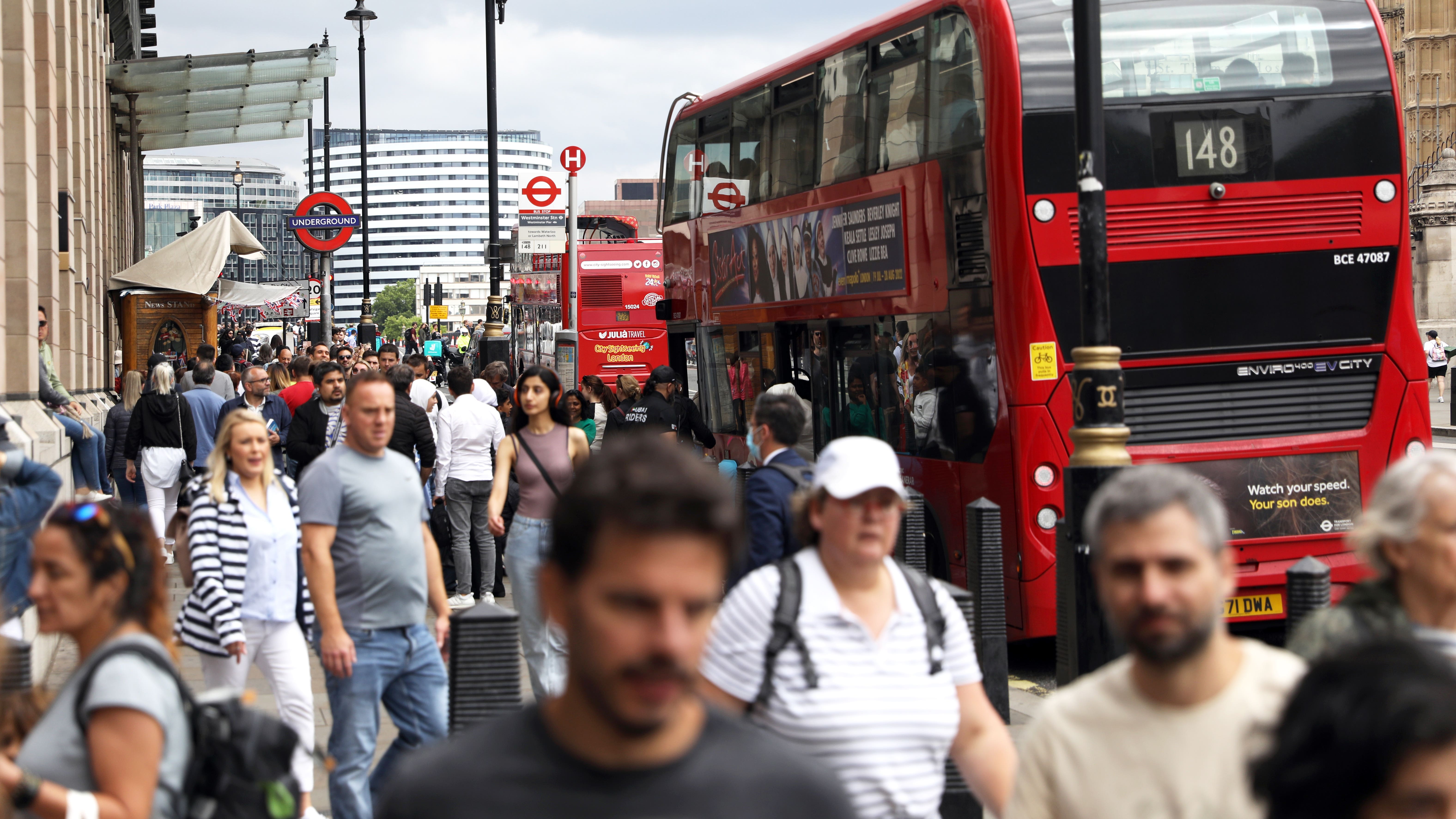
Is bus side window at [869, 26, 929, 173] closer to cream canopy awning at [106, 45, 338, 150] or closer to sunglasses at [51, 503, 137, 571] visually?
sunglasses at [51, 503, 137, 571]

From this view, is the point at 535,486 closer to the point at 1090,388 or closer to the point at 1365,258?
the point at 1090,388

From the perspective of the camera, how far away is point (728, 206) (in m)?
13.5

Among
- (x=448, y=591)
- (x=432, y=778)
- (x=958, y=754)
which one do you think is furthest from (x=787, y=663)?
(x=448, y=591)

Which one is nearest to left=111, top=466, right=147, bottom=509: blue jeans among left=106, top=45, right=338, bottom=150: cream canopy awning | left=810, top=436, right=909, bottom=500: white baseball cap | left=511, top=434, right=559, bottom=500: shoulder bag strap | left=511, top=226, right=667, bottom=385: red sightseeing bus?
left=511, top=434, right=559, bottom=500: shoulder bag strap

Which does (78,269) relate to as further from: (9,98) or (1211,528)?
(1211,528)

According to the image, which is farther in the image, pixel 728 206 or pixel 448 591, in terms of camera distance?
pixel 728 206

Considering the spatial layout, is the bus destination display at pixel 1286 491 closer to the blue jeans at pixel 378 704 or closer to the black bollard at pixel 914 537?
the black bollard at pixel 914 537

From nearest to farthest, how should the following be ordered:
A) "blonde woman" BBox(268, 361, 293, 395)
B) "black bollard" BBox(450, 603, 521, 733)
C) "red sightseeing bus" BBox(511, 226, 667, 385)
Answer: "black bollard" BBox(450, 603, 521, 733)
"blonde woman" BBox(268, 361, 293, 395)
"red sightseeing bus" BBox(511, 226, 667, 385)

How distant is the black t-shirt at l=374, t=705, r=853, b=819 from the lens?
5.71 feet

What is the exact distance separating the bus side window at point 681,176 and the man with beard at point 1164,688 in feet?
40.0

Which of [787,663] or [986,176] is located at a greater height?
[986,176]

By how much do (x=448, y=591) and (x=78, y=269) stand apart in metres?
8.71

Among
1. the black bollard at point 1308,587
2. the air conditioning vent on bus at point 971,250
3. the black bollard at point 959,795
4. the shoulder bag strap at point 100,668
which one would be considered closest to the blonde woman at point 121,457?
the air conditioning vent on bus at point 971,250

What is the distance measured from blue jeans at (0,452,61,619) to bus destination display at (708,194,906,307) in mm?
5926
